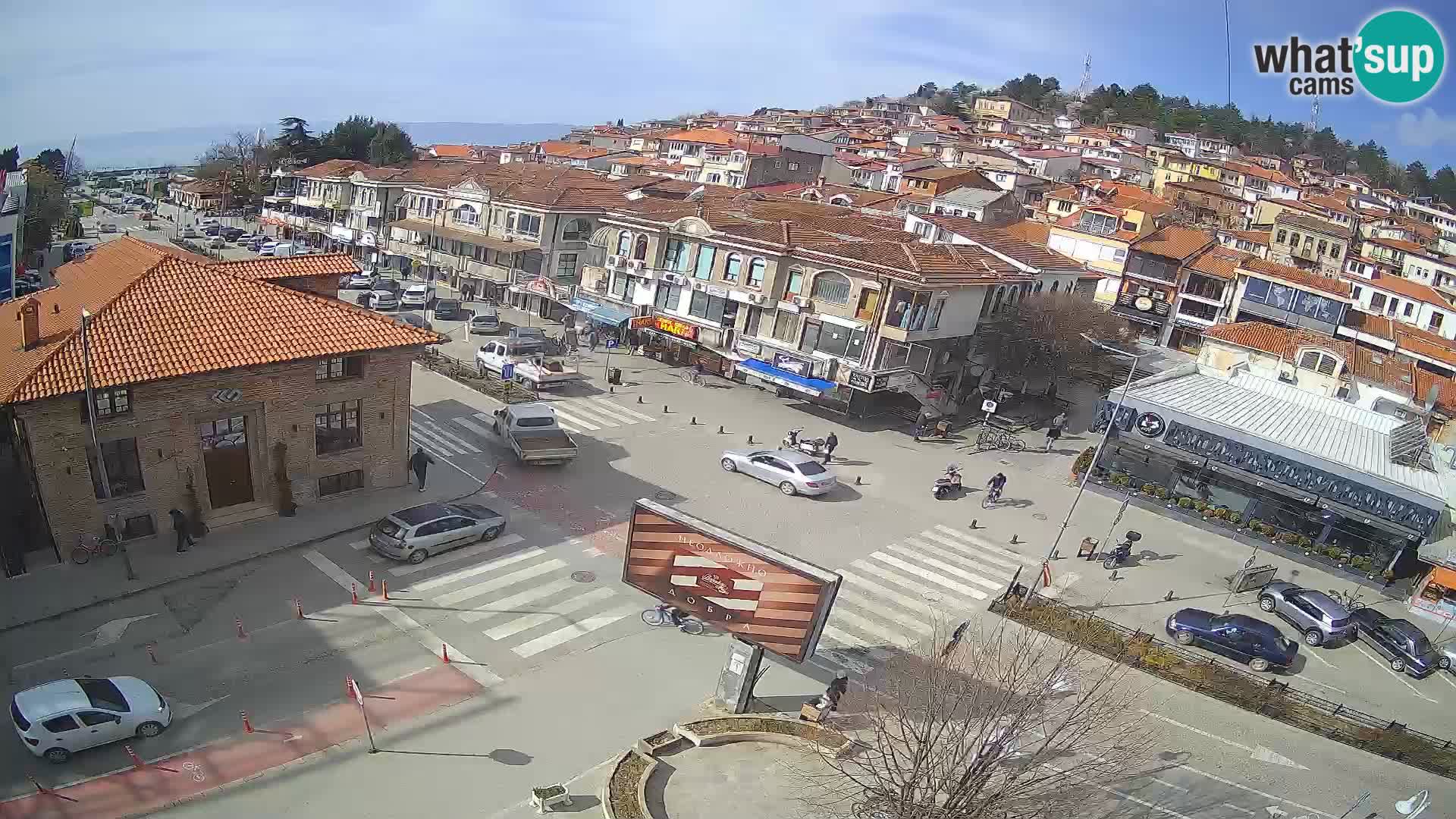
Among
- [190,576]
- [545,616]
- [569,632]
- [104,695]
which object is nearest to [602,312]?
[545,616]

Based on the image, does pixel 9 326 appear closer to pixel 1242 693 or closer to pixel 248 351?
pixel 248 351

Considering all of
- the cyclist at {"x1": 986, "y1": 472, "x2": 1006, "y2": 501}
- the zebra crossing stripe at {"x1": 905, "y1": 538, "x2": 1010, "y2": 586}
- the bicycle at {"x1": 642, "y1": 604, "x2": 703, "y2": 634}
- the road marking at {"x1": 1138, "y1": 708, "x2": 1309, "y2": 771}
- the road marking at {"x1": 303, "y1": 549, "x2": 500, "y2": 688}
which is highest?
the cyclist at {"x1": 986, "y1": 472, "x2": 1006, "y2": 501}

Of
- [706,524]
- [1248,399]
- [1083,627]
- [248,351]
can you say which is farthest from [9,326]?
[1248,399]

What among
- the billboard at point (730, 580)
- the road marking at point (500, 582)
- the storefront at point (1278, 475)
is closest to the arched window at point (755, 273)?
the storefront at point (1278, 475)

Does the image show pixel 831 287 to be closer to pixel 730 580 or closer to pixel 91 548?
pixel 730 580

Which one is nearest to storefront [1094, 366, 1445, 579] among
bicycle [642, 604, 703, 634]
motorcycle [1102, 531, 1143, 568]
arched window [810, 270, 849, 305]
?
motorcycle [1102, 531, 1143, 568]

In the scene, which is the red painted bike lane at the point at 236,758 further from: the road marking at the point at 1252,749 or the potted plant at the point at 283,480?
the road marking at the point at 1252,749

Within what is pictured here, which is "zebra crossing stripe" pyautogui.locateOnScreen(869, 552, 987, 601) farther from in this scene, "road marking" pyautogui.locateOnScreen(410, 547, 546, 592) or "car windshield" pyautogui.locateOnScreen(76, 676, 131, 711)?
"car windshield" pyautogui.locateOnScreen(76, 676, 131, 711)
